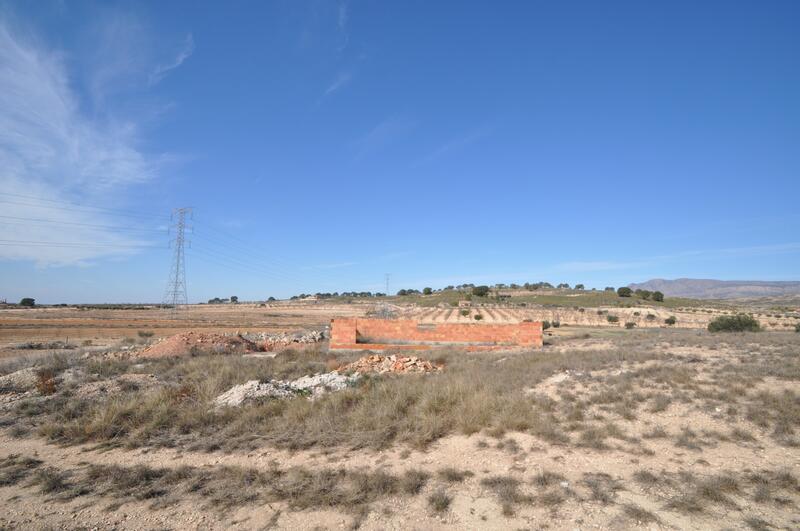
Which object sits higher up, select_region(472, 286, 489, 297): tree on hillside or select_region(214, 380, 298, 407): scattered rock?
select_region(472, 286, 489, 297): tree on hillside

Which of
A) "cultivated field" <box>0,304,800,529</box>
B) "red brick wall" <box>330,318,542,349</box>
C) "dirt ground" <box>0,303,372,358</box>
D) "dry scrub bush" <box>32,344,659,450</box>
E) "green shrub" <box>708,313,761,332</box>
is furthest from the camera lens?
"dirt ground" <box>0,303,372,358</box>

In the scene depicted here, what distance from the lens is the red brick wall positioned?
74.1ft

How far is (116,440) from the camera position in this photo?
8.10 meters

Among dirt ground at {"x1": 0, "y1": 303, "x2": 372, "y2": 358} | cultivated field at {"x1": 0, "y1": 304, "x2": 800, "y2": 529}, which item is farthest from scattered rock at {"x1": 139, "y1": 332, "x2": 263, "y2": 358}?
dirt ground at {"x1": 0, "y1": 303, "x2": 372, "y2": 358}

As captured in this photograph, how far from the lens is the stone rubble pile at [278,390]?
10.1 meters

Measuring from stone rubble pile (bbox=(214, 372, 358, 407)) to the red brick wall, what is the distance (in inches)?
434

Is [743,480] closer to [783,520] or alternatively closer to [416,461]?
[783,520]

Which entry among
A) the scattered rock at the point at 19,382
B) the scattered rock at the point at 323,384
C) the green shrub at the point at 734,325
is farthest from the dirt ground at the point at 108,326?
the green shrub at the point at 734,325

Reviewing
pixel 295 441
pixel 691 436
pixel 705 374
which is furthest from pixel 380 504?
pixel 705 374

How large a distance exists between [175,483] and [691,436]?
8326 mm

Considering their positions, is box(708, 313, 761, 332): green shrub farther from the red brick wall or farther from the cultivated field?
the cultivated field

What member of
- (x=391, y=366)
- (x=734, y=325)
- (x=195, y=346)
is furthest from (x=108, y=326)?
(x=734, y=325)

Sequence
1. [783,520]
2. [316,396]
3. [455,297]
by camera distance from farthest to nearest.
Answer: [455,297] < [316,396] < [783,520]

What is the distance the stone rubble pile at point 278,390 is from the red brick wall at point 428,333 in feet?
36.2
